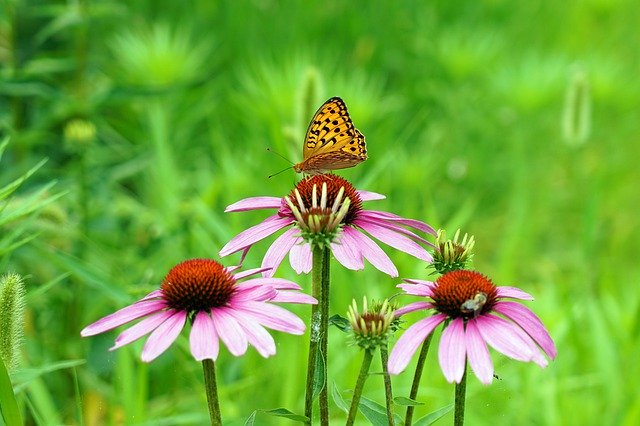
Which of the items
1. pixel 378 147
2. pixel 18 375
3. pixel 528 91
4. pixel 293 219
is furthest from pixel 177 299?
pixel 528 91

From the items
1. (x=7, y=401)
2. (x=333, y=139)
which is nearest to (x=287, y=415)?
(x=7, y=401)

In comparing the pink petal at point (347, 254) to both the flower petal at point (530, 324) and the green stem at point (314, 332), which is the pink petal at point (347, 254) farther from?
the flower petal at point (530, 324)

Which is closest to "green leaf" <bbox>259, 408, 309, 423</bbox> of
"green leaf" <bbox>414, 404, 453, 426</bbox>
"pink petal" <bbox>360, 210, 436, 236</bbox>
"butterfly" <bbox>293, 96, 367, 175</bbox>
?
"green leaf" <bbox>414, 404, 453, 426</bbox>

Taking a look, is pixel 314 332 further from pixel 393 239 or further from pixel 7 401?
pixel 7 401

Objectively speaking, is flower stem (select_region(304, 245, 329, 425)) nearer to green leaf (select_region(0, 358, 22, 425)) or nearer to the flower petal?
the flower petal

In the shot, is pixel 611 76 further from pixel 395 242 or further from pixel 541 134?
pixel 395 242

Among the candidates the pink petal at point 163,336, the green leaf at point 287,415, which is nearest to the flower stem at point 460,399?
the green leaf at point 287,415
